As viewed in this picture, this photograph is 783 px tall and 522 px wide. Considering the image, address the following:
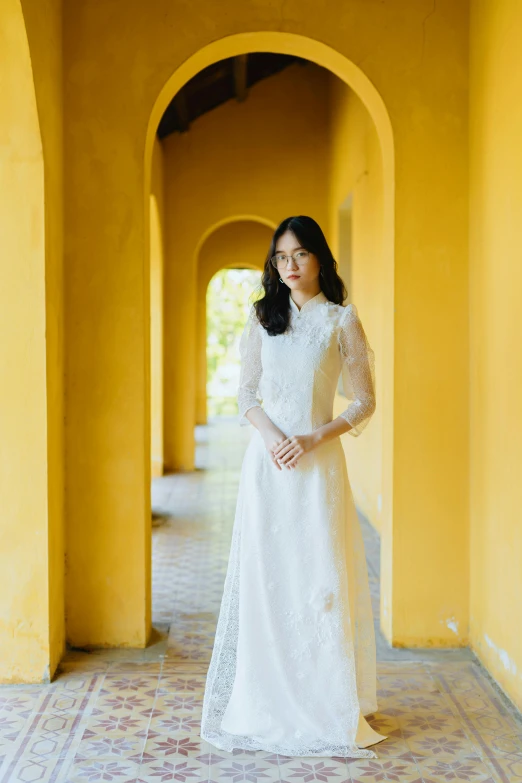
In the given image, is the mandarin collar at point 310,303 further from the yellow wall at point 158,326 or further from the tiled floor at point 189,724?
the yellow wall at point 158,326

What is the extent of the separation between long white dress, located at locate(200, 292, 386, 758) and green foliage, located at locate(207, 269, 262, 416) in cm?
2309

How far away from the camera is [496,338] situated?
344 cm

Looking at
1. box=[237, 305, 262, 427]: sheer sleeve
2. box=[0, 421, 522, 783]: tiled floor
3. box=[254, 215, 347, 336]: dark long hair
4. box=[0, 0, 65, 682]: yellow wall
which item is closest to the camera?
box=[0, 421, 522, 783]: tiled floor

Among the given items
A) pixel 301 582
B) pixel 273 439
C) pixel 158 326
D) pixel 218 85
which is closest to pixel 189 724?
pixel 301 582

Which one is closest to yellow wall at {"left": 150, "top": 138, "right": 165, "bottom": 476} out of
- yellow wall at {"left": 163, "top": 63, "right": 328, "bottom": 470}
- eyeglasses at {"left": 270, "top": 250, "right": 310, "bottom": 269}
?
yellow wall at {"left": 163, "top": 63, "right": 328, "bottom": 470}

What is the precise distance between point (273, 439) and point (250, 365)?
0.35m

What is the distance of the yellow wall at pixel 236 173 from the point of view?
9.48m

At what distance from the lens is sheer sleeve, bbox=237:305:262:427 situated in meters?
3.02

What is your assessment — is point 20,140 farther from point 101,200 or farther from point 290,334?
point 290,334

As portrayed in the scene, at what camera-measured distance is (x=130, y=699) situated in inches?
129

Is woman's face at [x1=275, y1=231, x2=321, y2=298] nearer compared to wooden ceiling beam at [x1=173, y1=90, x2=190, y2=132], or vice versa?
woman's face at [x1=275, y1=231, x2=321, y2=298]

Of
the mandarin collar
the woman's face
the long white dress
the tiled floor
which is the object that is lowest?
the tiled floor

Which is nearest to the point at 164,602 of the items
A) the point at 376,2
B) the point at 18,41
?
the point at 18,41

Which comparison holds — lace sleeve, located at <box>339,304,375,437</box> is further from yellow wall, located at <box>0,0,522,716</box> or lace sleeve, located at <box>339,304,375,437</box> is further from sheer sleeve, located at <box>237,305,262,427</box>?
yellow wall, located at <box>0,0,522,716</box>
